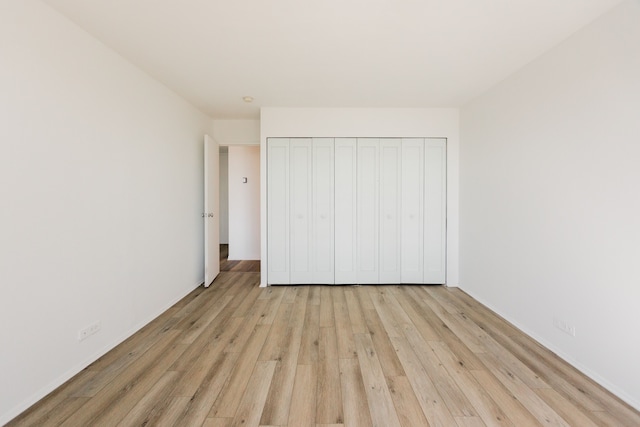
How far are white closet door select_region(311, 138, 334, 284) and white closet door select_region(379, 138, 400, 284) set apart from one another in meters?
0.74

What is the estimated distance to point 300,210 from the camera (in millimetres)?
3584

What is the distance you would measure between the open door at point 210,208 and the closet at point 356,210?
0.86 metres

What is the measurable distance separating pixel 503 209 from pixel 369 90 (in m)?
2.01

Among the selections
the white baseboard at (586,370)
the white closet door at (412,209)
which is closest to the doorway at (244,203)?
the white closet door at (412,209)

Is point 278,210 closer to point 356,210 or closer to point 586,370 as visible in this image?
point 356,210

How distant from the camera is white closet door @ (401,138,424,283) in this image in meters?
3.55

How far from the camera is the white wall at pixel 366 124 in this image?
3.49 metres

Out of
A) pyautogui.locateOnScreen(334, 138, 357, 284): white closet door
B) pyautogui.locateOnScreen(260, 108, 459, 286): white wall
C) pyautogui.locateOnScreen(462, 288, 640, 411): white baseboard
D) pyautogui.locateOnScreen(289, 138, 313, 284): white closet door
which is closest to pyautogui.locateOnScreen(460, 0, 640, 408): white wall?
pyautogui.locateOnScreen(462, 288, 640, 411): white baseboard

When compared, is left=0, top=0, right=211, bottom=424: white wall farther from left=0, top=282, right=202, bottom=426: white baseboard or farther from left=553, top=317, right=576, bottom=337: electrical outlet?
left=553, top=317, right=576, bottom=337: electrical outlet

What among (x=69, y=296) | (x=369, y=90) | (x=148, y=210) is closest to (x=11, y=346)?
(x=69, y=296)

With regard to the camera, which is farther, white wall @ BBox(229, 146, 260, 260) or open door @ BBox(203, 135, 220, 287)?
white wall @ BBox(229, 146, 260, 260)

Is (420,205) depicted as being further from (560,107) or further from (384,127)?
(560,107)

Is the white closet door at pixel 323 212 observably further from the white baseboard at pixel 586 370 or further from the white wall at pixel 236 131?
the white baseboard at pixel 586 370

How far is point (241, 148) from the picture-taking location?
5.23 m
